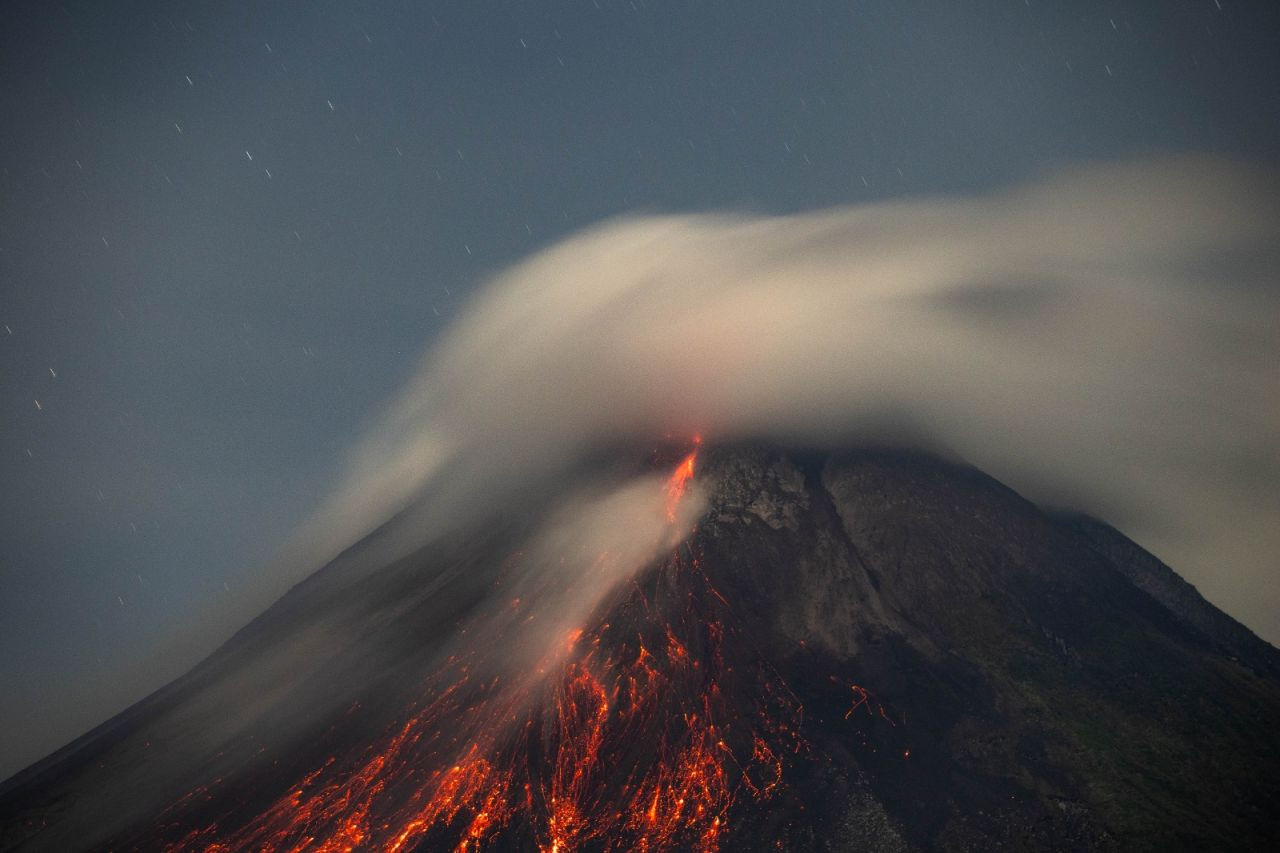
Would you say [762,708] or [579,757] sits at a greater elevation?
[579,757]

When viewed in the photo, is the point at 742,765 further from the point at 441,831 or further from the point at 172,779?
the point at 172,779

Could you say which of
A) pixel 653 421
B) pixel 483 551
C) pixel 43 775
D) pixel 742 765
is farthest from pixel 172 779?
pixel 653 421

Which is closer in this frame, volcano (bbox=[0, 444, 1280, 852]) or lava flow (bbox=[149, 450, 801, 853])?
volcano (bbox=[0, 444, 1280, 852])

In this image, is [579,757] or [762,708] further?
[762,708]
